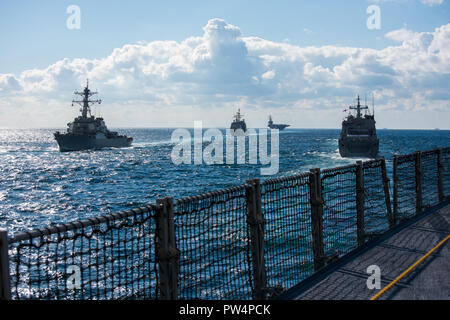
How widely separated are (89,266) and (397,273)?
434 cm

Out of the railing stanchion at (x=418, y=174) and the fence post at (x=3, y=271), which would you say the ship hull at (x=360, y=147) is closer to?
the railing stanchion at (x=418, y=174)

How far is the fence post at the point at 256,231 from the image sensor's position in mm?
5055

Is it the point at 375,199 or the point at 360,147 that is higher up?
the point at 360,147

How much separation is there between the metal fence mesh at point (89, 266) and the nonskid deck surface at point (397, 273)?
240 cm

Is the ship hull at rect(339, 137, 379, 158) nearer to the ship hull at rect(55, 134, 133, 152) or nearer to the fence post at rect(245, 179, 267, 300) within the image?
the ship hull at rect(55, 134, 133, 152)

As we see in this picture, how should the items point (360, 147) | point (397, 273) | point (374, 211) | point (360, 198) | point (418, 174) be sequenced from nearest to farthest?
point (397, 273) → point (360, 198) → point (418, 174) → point (374, 211) → point (360, 147)

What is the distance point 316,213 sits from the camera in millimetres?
6074

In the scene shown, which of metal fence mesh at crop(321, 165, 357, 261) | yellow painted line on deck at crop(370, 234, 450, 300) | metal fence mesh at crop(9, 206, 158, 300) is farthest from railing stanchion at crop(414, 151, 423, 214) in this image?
metal fence mesh at crop(9, 206, 158, 300)

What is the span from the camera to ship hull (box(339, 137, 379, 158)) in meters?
56.3

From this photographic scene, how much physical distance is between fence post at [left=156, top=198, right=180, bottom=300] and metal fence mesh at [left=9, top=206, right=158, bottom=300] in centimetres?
13

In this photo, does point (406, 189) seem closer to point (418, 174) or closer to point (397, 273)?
point (418, 174)

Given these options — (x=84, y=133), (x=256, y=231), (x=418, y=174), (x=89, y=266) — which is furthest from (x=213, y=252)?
(x=84, y=133)
